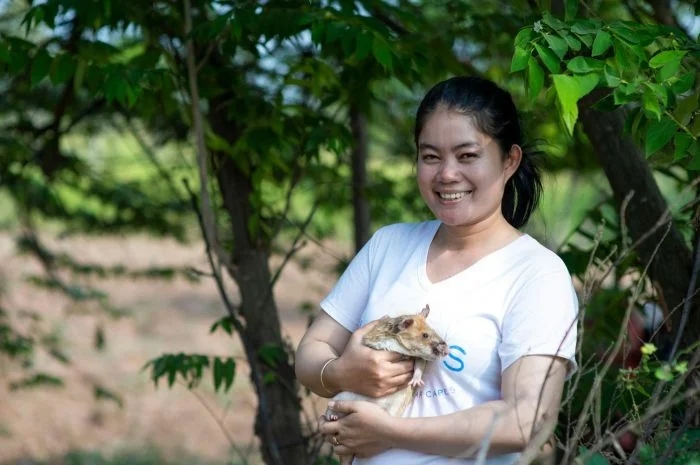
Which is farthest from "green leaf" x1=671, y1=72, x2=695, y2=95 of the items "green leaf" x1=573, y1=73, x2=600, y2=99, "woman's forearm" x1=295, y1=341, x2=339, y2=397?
"woman's forearm" x1=295, y1=341, x2=339, y2=397

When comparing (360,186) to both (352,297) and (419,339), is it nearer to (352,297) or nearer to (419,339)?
(352,297)

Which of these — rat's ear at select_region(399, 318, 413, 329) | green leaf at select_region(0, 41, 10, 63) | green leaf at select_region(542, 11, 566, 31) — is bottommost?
rat's ear at select_region(399, 318, 413, 329)

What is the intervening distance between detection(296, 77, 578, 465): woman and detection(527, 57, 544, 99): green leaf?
0.25 feet

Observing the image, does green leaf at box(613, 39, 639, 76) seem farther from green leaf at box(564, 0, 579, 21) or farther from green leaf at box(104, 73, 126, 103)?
green leaf at box(104, 73, 126, 103)

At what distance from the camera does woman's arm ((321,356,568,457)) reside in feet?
7.41

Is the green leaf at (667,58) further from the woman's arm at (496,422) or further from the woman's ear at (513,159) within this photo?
the woman's arm at (496,422)

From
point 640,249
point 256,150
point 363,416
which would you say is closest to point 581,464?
point 363,416

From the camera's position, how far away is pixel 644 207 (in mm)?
3553

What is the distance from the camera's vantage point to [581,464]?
6.33 ft

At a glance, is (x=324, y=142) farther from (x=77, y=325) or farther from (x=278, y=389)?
(x=77, y=325)

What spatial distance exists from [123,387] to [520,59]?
33.4ft

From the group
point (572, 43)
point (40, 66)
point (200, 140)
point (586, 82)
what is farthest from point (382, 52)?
point (40, 66)

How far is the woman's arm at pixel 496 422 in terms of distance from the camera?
Answer: 2.26m

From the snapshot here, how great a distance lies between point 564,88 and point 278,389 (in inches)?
90.7
